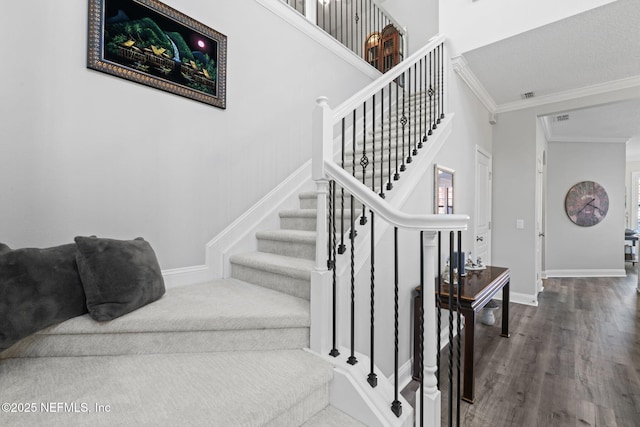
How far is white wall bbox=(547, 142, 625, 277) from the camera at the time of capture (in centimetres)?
587

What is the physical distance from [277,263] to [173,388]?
931 millimetres

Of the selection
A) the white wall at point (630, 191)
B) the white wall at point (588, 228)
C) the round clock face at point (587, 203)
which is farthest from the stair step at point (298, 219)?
the white wall at point (630, 191)

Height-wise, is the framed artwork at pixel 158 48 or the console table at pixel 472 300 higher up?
the framed artwork at pixel 158 48

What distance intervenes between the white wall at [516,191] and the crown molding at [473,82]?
1.31 feet

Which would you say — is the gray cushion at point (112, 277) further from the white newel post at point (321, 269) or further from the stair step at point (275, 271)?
the white newel post at point (321, 269)

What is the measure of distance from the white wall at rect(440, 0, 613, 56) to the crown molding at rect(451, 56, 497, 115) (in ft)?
0.39

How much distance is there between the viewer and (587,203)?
5.88 metres

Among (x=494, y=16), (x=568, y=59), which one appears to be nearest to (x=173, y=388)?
(x=494, y=16)

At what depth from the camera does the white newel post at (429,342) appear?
3.90ft

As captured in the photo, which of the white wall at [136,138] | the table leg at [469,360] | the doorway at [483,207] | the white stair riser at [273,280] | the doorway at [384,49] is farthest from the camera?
the doorway at [384,49]

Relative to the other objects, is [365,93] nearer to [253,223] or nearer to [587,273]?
[253,223]

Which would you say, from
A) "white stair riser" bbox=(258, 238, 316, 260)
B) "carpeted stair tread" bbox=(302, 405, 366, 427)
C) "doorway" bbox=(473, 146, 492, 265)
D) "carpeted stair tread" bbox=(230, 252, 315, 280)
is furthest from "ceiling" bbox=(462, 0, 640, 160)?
"carpeted stair tread" bbox=(302, 405, 366, 427)

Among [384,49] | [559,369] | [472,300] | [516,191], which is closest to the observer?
[472,300]

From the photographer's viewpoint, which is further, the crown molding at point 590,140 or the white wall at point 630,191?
the white wall at point 630,191
